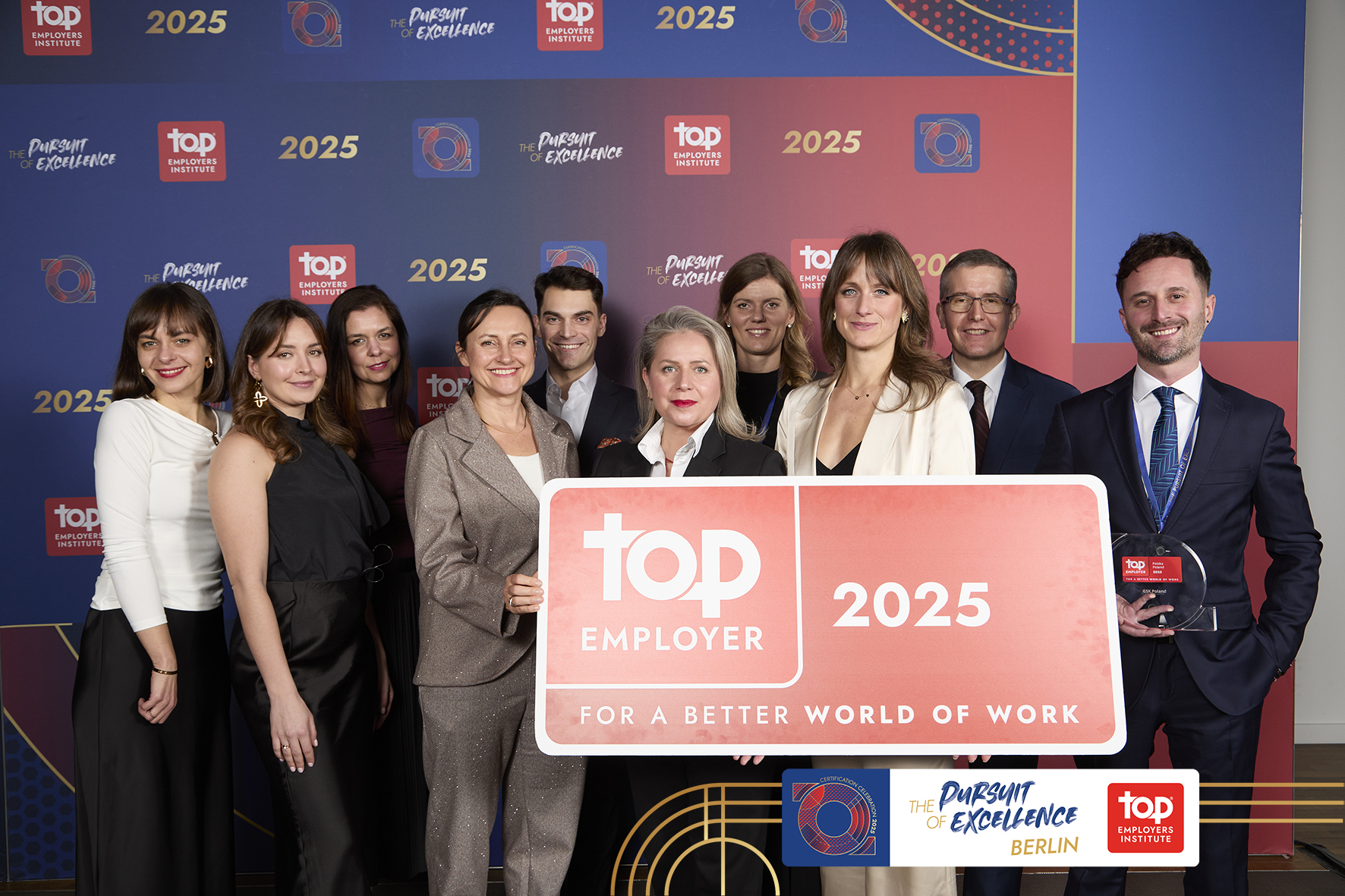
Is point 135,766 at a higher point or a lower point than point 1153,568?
lower

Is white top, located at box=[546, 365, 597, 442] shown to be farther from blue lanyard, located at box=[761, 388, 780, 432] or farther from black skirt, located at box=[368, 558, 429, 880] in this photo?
black skirt, located at box=[368, 558, 429, 880]

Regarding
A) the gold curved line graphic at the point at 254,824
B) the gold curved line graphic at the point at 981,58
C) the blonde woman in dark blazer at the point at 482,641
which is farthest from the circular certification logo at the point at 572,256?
the gold curved line graphic at the point at 254,824

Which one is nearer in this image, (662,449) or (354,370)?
(662,449)

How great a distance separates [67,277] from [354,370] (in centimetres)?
144

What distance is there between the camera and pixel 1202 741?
6.91ft

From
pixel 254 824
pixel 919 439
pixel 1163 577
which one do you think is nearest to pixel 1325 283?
pixel 1163 577

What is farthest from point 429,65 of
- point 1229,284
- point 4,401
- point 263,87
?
point 1229,284

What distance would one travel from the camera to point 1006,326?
107 inches

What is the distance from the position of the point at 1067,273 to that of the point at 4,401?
4172 millimetres

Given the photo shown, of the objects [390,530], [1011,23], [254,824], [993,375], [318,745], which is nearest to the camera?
[318,745]

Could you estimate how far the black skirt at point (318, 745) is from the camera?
2.18 meters

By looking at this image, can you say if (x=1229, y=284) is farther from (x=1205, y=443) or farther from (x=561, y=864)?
(x=561, y=864)

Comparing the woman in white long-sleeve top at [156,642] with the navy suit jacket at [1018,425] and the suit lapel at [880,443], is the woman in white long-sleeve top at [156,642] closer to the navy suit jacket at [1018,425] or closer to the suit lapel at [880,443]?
the suit lapel at [880,443]

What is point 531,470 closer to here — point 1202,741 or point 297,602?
point 297,602
